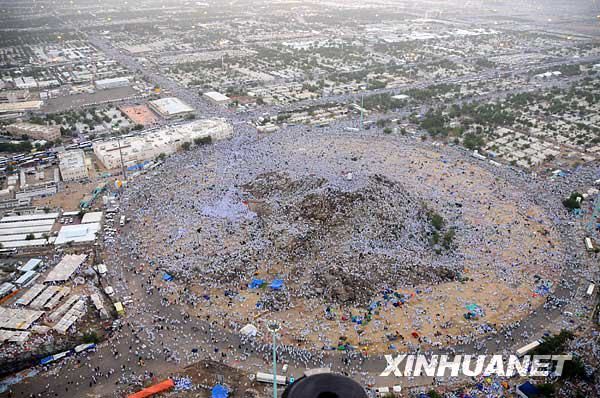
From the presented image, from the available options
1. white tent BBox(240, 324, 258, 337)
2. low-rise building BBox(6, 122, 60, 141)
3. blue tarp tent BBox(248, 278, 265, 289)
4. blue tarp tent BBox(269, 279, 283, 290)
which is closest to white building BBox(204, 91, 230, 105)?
low-rise building BBox(6, 122, 60, 141)

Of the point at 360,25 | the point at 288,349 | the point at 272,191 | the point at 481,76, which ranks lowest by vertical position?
the point at 288,349

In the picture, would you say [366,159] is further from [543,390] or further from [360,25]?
[360,25]

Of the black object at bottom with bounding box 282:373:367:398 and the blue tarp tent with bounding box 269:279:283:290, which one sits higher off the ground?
the black object at bottom with bounding box 282:373:367:398

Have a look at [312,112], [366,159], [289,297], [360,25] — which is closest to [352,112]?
[312,112]

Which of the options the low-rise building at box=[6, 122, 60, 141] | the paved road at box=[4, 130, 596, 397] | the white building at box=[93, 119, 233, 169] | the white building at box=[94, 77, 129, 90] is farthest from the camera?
the white building at box=[94, 77, 129, 90]

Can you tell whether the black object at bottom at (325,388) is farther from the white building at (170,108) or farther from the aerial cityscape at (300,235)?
the white building at (170,108)

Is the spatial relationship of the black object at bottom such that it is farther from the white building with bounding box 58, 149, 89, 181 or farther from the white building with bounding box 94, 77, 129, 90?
the white building with bounding box 94, 77, 129, 90

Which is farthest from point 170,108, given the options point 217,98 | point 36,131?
point 36,131
